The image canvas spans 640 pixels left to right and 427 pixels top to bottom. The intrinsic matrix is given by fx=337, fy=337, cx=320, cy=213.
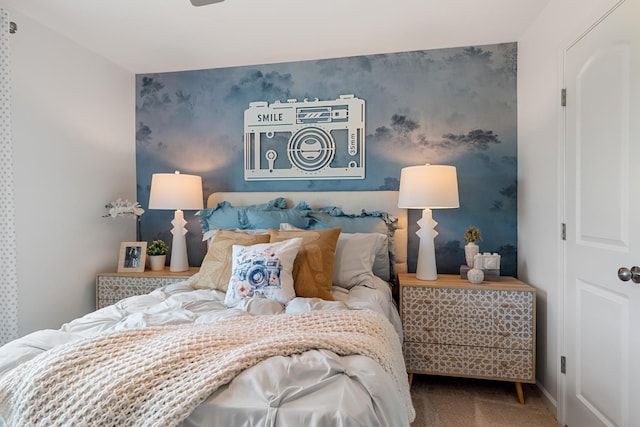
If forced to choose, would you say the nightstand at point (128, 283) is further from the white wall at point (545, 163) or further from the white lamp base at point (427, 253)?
the white wall at point (545, 163)

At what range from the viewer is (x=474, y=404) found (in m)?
2.07

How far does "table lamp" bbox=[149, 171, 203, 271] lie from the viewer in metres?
2.61

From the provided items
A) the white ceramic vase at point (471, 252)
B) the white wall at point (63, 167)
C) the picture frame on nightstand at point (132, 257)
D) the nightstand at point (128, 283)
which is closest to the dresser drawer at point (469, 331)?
the white ceramic vase at point (471, 252)

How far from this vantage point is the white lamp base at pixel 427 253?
7.54 feet

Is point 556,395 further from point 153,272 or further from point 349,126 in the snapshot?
point 153,272

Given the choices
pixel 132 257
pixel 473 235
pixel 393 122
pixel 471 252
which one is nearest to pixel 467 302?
pixel 471 252

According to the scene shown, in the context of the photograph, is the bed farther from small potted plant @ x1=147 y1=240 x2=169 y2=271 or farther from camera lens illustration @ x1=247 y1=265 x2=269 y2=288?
small potted plant @ x1=147 y1=240 x2=169 y2=271

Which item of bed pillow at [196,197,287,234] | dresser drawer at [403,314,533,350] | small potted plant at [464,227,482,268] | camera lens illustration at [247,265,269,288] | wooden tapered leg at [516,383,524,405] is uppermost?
bed pillow at [196,197,287,234]

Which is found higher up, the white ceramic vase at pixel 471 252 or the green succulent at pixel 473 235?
the green succulent at pixel 473 235

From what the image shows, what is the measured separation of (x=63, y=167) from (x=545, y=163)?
10.7ft

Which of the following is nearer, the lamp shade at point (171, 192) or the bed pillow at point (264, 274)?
the bed pillow at point (264, 274)

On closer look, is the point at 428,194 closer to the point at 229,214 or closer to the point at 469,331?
the point at 469,331

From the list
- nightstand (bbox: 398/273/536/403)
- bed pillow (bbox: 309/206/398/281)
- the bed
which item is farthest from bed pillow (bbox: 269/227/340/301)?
nightstand (bbox: 398/273/536/403)

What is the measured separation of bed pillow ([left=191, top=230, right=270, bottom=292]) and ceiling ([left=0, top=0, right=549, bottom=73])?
Answer: 4.60 ft
